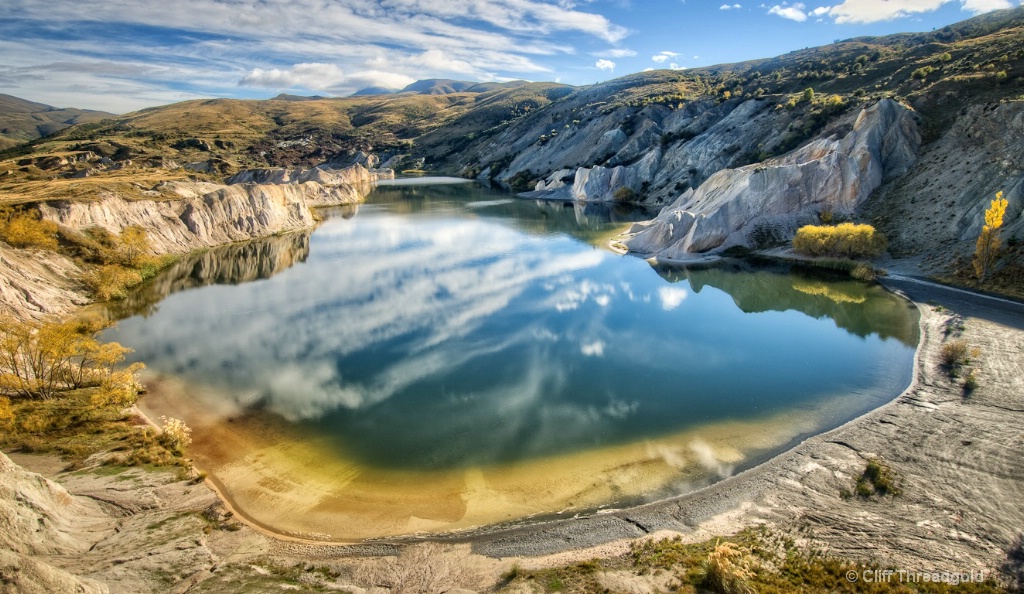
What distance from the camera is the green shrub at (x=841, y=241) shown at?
37469mm

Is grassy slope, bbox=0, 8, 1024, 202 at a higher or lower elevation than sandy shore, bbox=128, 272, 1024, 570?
higher

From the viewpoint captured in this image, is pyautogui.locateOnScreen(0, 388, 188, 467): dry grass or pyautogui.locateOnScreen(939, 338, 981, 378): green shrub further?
pyautogui.locateOnScreen(939, 338, 981, 378): green shrub

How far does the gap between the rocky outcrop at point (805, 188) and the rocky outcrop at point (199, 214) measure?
4321 cm

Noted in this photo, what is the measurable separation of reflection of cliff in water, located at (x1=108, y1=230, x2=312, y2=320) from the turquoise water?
0.32 m

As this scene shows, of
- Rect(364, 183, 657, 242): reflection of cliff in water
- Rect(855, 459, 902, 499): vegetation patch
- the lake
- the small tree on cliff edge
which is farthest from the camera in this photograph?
Rect(364, 183, 657, 242): reflection of cliff in water

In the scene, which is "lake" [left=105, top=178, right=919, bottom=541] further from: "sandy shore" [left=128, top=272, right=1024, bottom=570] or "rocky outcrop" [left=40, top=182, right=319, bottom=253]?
"rocky outcrop" [left=40, top=182, right=319, bottom=253]

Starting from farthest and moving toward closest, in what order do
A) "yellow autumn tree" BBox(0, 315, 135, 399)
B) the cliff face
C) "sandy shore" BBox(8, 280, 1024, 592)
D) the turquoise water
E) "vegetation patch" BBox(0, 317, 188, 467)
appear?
the cliff face < the turquoise water < "yellow autumn tree" BBox(0, 315, 135, 399) < "vegetation patch" BBox(0, 317, 188, 467) < "sandy shore" BBox(8, 280, 1024, 592)

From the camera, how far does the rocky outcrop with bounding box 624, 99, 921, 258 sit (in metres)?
44.5

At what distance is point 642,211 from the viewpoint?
70750mm

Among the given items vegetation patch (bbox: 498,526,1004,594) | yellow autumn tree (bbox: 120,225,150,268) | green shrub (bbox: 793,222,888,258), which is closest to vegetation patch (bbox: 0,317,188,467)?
vegetation patch (bbox: 498,526,1004,594)

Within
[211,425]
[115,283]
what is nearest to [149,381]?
[211,425]

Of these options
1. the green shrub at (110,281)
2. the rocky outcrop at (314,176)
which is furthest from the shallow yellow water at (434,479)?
the rocky outcrop at (314,176)

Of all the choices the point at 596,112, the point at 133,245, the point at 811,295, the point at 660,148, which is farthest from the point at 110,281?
the point at 596,112

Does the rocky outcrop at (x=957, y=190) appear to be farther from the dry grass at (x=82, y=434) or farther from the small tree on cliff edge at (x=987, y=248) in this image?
the dry grass at (x=82, y=434)
